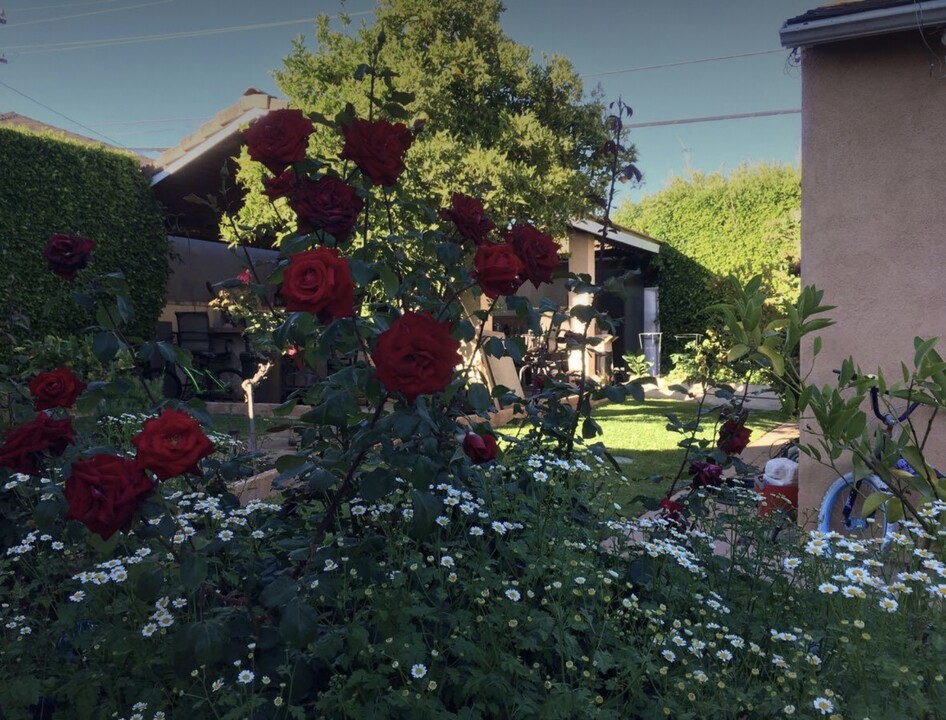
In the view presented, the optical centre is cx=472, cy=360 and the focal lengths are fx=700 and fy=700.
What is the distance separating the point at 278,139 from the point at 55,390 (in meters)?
1.13

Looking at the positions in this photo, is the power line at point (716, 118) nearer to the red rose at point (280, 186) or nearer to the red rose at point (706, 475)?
the red rose at point (706, 475)

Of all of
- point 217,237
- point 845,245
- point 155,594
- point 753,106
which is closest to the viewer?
point 155,594

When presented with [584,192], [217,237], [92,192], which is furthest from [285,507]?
[217,237]

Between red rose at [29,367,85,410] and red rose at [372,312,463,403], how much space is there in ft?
4.23

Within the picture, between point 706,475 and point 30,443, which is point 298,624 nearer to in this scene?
point 30,443

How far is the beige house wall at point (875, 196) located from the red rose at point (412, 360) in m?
3.05

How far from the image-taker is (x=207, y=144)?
10.1 meters

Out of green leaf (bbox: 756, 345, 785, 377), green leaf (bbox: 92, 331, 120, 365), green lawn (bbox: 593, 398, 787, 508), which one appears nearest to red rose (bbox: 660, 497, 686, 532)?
green leaf (bbox: 756, 345, 785, 377)

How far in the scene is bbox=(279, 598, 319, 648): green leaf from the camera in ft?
5.34

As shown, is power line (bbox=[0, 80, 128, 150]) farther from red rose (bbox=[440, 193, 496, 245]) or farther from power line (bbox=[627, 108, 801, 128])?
red rose (bbox=[440, 193, 496, 245])

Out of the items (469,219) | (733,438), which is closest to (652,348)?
(733,438)

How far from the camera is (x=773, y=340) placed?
2482mm

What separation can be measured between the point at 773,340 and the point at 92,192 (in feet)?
32.3

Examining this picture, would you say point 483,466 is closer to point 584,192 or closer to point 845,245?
point 845,245
